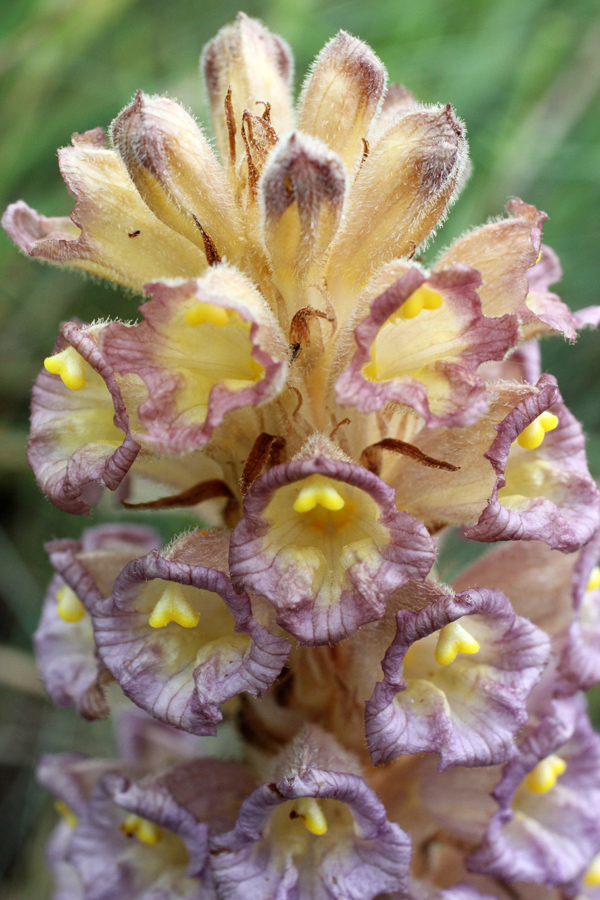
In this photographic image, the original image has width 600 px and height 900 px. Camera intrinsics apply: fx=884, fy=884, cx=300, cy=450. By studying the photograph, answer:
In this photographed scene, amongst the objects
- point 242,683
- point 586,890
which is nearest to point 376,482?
point 242,683

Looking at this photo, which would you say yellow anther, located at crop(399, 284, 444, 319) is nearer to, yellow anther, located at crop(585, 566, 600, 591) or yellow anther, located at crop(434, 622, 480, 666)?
yellow anther, located at crop(434, 622, 480, 666)

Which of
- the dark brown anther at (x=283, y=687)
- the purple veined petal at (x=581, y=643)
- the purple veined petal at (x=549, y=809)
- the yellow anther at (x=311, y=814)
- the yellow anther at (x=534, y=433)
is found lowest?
the purple veined petal at (x=549, y=809)

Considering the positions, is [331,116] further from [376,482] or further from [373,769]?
[373,769]

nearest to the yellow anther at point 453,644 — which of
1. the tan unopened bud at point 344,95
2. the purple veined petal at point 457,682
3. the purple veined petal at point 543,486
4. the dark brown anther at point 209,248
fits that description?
the purple veined petal at point 457,682

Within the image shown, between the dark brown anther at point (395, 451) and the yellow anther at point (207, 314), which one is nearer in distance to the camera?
the yellow anther at point (207, 314)

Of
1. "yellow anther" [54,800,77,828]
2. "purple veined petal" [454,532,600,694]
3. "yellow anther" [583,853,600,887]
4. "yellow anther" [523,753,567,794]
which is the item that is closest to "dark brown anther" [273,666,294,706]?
"purple veined petal" [454,532,600,694]

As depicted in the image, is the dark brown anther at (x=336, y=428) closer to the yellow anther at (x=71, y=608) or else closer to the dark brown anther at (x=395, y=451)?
the dark brown anther at (x=395, y=451)
